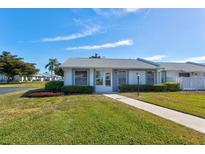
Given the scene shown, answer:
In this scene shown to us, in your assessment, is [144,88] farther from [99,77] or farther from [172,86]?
[99,77]

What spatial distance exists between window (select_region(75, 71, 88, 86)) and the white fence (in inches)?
443

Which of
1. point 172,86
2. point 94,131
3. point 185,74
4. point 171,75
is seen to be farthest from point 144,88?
point 94,131

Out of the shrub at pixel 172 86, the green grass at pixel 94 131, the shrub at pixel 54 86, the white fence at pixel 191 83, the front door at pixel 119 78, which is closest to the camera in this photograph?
the green grass at pixel 94 131

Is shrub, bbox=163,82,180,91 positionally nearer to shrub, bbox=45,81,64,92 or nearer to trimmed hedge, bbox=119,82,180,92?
trimmed hedge, bbox=119,82,180,92

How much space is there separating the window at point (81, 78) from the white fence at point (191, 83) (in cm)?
1126

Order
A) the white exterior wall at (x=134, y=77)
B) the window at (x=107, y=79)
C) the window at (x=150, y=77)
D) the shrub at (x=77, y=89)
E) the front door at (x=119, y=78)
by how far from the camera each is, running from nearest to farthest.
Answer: the shrub at (x=77, y=89)
the window at (x=107, y=79)
the front door at (x=119, y=78)
the white exterior wall at (x=134, y=77)
the window at (x=150, y=77)

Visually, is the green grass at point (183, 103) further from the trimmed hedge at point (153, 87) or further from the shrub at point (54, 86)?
the shrub at point (54, 86)

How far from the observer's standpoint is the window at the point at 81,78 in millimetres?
18531

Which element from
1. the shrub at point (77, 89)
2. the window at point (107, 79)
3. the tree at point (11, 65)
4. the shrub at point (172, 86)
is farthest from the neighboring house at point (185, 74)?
the tree at point (11, 65)

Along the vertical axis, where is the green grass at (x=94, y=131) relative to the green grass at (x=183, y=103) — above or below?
below

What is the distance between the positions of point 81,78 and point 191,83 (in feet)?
43.3

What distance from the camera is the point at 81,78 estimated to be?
18.6 m
